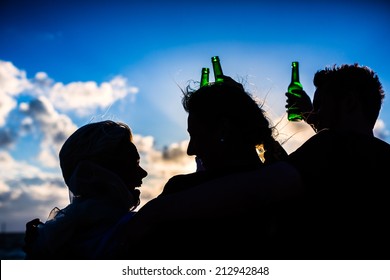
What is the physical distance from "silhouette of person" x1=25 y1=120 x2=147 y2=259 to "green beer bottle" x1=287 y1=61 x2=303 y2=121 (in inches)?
77.1

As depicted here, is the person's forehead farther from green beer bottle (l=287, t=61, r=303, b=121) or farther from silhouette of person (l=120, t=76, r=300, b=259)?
green beer bottle (l=287, t=61, r=303, b=121)

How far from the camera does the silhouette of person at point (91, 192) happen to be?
8.50 feet

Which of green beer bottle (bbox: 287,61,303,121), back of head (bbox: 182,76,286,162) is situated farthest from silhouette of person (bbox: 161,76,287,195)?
green beer bottle (bbox: 287,61,303,121)

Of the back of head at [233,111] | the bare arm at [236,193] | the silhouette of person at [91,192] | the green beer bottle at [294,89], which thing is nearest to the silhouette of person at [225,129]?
the back of head at [233,111]

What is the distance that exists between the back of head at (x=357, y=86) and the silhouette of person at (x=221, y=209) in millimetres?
1024

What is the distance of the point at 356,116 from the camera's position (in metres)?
2.85

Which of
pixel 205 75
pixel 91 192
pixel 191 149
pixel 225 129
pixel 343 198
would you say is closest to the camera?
pixel 343 198

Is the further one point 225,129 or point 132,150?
point 132,150

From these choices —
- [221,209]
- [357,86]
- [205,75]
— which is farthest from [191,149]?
[205,75]

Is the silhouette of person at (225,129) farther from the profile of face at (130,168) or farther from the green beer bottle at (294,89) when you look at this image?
the green beer bottle at (294,89)

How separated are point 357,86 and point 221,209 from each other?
157 cm

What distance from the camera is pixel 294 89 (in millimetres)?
4734

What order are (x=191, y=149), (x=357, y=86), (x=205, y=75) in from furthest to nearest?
(x=205, y=75), (x=357, y=86), (x=191, y=149)

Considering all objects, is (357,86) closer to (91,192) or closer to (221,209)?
(221,209)
